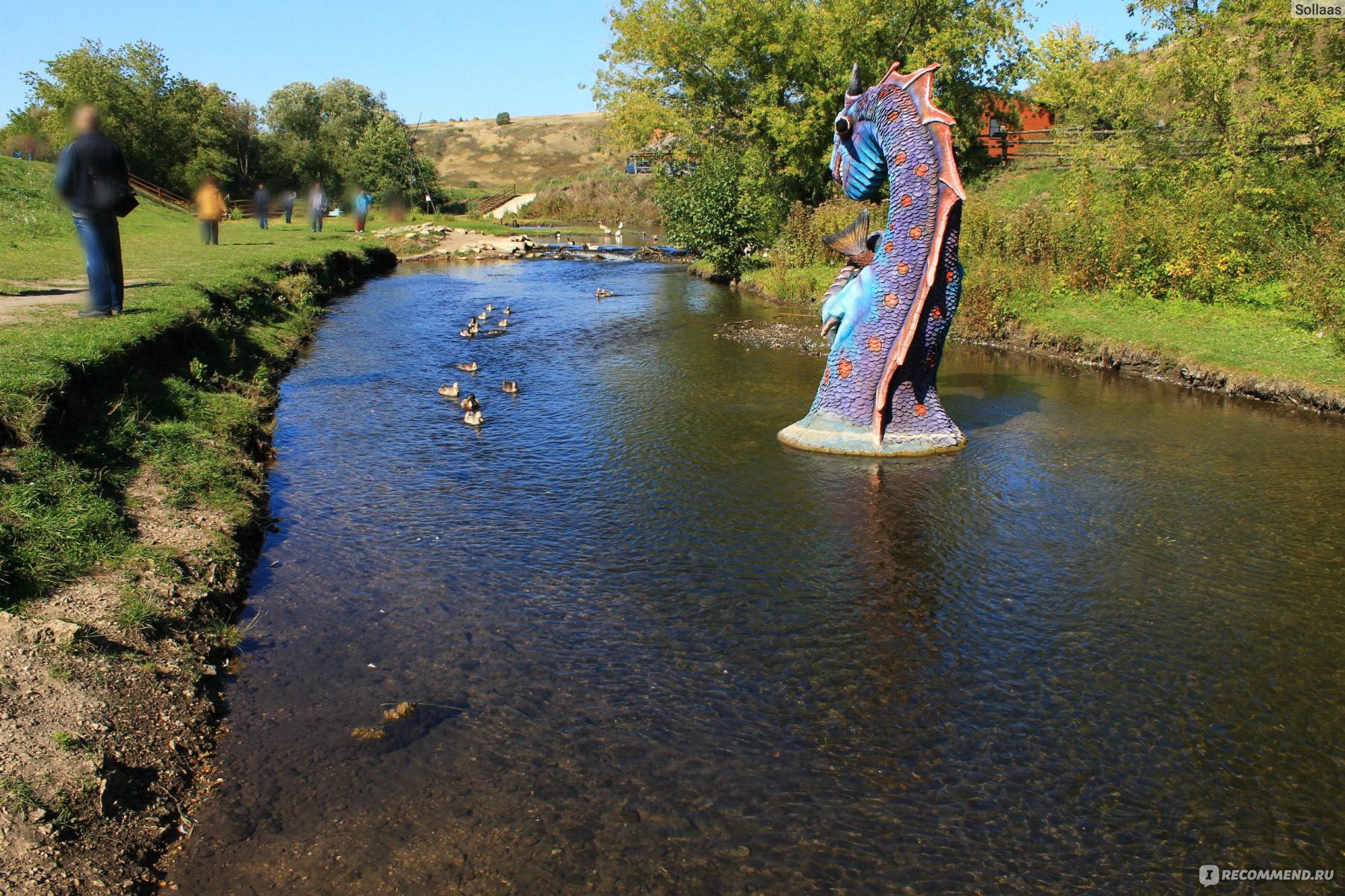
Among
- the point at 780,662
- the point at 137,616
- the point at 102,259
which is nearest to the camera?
the point at 137,616

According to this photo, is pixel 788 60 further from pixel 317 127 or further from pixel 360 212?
pixel 317 127

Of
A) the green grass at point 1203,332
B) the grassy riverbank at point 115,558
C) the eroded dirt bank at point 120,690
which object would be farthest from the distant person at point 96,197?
the green grass at point 1203,332

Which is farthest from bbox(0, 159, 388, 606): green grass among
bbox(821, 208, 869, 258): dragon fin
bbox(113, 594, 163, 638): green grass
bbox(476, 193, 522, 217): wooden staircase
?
bbox(476, 193, 522, 217): wooden staircase

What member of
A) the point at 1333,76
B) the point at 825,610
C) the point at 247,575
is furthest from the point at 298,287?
the point at 1333,76

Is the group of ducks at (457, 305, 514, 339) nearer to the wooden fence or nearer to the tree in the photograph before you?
the tree

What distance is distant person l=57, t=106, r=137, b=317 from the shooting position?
13.1 metres

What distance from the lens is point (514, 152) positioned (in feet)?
358

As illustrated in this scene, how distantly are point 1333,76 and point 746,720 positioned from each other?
24.5m

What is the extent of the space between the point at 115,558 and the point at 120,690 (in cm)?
189

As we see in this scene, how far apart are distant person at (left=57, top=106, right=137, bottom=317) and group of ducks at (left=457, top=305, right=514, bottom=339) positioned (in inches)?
410

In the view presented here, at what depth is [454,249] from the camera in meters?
47.1

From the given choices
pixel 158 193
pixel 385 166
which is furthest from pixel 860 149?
pixel 385 166

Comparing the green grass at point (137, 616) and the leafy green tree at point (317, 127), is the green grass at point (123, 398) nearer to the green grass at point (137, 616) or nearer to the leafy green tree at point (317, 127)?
the green grass at point (137, 616)

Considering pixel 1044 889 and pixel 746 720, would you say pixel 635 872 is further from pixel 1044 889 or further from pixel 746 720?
pixel 1044 889
